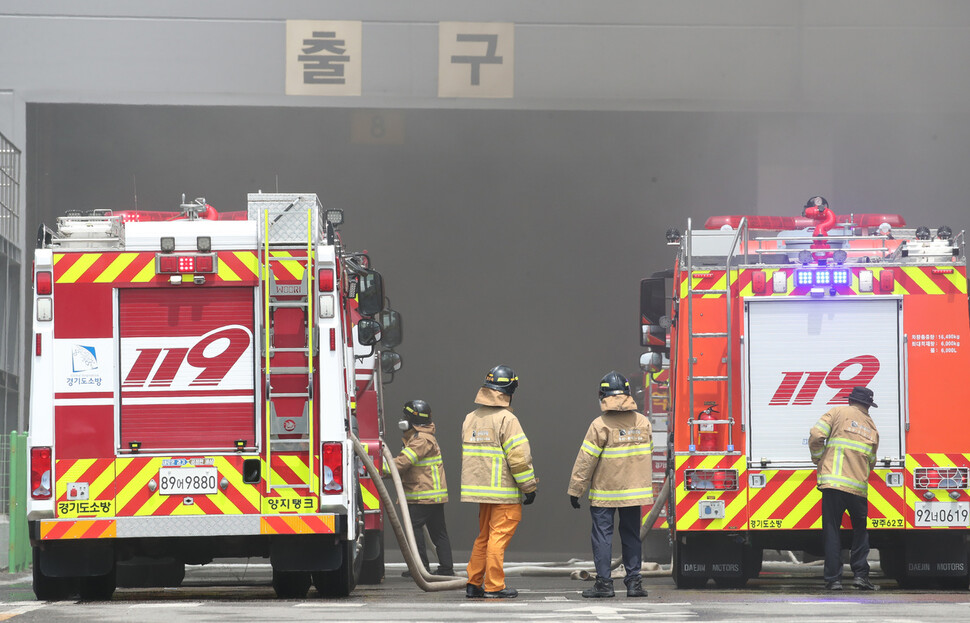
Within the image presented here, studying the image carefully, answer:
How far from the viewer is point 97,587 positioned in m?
11.3

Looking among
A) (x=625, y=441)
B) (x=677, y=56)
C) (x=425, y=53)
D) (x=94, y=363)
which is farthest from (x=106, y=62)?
(x=625, y=441)

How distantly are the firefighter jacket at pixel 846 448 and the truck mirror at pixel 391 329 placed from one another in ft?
15.5

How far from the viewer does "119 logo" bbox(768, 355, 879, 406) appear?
12.3m

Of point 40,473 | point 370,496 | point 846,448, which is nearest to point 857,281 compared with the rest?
point 846,448

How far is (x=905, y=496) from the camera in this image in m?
12.1

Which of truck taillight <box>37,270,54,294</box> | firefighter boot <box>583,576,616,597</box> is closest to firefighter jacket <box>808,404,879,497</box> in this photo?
firefighter boot <box>583,576,616,597</box>

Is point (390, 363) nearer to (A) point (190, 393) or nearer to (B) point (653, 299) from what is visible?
(B) point (653, 299)

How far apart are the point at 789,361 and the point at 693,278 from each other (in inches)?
41.4

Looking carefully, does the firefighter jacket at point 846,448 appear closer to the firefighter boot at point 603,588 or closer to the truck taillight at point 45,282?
the firefighter boot at point 603,588

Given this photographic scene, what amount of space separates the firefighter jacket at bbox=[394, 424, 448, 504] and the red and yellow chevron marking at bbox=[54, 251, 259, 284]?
4964 millimetres

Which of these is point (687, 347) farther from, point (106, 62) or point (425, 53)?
point (106, 62)

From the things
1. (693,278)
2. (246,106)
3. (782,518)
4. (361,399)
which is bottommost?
(782,518)

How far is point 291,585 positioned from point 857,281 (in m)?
5.24

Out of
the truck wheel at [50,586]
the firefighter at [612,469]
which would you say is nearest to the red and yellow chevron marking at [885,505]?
the firefighter at [612,469]
